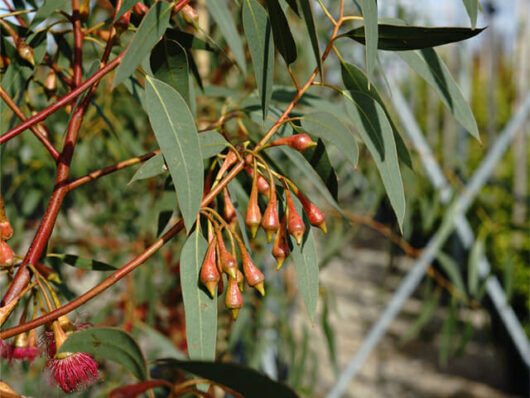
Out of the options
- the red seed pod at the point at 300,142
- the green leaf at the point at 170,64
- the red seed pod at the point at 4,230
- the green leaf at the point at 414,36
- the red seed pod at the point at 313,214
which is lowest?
the red seed pod at the point at 313,214

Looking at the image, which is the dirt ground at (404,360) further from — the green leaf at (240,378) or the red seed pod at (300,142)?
the green leaf at (240,378)

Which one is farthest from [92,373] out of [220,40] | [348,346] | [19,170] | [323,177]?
[348,346]

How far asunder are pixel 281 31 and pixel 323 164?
0.11 m

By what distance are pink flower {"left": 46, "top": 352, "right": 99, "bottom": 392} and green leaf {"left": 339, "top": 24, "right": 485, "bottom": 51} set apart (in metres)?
0.30

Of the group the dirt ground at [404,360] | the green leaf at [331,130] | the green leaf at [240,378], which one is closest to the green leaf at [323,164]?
the green leaf at [331,130]

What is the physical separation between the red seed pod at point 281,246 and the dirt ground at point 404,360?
6.68 ft

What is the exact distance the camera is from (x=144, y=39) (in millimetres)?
366

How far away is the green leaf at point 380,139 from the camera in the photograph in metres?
0.44

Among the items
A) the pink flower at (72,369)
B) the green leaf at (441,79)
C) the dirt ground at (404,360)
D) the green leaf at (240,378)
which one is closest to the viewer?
the green leaf at (240,378)

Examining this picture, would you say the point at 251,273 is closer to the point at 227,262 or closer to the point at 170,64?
the point at 227,262

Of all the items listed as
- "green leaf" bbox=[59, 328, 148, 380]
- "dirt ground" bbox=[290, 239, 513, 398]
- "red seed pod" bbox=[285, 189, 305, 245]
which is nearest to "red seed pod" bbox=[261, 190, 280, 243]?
"red seed pod" bbox=[285, 189, 305, 245]

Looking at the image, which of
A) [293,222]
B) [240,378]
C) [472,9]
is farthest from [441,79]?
[240,378]

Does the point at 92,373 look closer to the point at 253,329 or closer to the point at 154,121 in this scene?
the point at 154,121

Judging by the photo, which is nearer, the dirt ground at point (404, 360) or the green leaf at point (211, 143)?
the green leaf at point (211, 143)
